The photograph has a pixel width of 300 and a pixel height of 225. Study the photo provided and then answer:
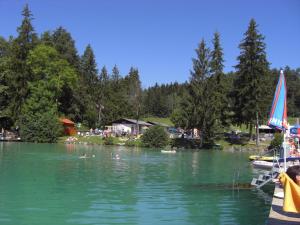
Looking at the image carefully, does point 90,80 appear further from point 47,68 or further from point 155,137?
point 155,137

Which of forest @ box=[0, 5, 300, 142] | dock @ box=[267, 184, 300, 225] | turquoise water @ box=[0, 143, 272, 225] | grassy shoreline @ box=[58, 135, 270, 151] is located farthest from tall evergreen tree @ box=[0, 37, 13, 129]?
dock @ box=[267, 184, 300, 225]

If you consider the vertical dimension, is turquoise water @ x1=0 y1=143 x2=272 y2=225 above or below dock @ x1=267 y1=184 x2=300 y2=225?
below

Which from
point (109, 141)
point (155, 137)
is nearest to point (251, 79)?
point (155, 137)

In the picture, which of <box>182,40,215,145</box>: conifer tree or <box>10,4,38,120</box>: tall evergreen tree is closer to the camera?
<box>182,40,215,145</box>: conifer tree

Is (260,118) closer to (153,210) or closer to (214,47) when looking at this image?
(214,47)

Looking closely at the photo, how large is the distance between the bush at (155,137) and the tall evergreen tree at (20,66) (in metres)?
23.9

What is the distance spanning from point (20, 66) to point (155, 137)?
28.2 m

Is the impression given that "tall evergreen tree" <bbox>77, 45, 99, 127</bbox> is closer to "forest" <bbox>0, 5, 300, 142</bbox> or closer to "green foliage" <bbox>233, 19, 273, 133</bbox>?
"forest" <bbox>0, 5, 300, 142</bbox>

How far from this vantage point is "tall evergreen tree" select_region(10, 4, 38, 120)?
7350 cm

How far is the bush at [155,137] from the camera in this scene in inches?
2517

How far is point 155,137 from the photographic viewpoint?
64.1m

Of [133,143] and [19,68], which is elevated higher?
[19,68]

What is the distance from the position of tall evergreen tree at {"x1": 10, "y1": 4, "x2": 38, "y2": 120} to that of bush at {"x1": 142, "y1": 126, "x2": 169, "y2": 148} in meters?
23.9

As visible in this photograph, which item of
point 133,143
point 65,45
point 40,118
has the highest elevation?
point 65,45
